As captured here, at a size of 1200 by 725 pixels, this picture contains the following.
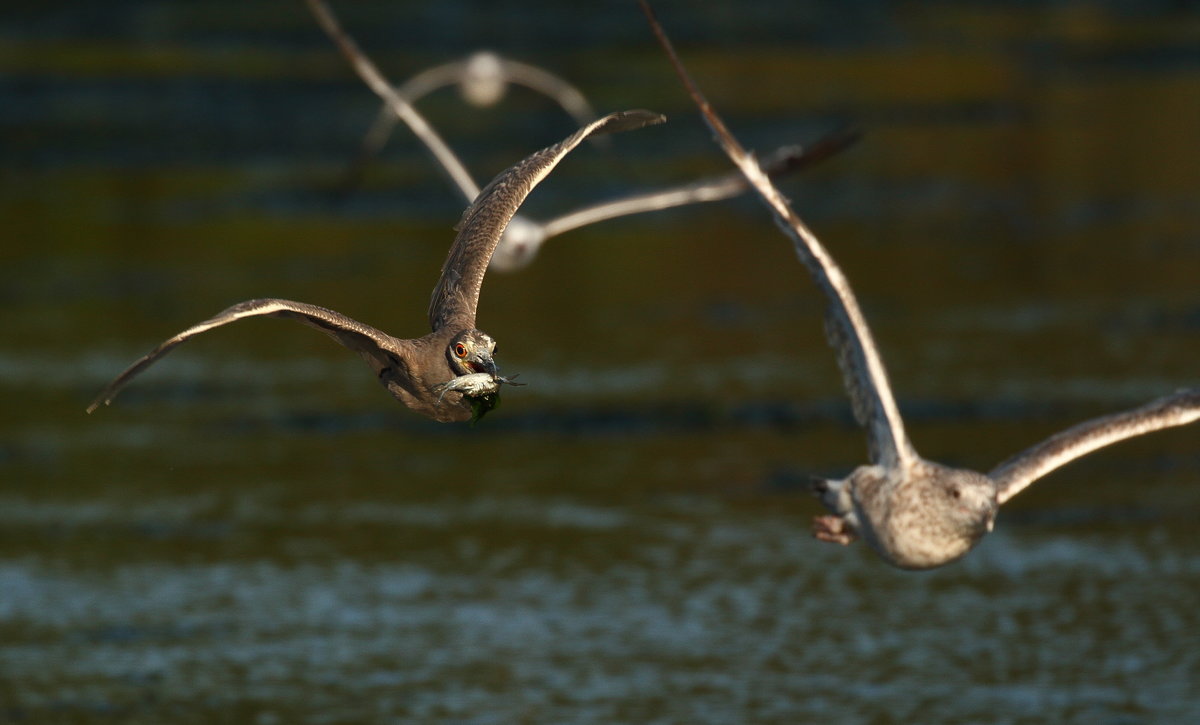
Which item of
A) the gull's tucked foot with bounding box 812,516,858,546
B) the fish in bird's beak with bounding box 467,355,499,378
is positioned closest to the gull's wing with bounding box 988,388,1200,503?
the gull's tucked foot with bounding box 812,516,858,546

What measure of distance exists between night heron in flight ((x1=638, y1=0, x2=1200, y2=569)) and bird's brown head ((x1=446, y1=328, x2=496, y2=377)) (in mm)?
2043

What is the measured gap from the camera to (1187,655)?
1809 centimetres

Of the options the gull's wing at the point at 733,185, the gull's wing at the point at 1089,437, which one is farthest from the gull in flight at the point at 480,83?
the gull's wing at the point at 1089,437

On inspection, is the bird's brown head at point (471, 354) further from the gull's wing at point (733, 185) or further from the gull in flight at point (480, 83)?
the gull in flight at point (480, 83)

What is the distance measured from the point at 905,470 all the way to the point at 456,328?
2992mm

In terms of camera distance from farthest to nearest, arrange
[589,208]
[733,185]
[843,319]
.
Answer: [589,208], [733,185], [843,319]

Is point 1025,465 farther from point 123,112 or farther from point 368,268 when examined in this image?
point 123,112

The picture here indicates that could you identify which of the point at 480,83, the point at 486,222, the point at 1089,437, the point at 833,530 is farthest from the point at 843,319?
the point at 480,83

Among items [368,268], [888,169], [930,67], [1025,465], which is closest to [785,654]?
[1025,465]

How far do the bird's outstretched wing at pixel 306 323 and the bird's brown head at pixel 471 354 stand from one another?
0.32 metres

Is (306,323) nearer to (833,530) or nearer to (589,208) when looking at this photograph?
(833,530)

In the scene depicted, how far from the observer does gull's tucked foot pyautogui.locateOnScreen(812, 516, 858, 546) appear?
1380 cm

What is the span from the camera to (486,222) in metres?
13.2

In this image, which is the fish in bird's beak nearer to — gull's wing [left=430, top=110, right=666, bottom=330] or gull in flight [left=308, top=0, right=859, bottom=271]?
gull's wing [left=430, top=110, right=666, bottom=330]
